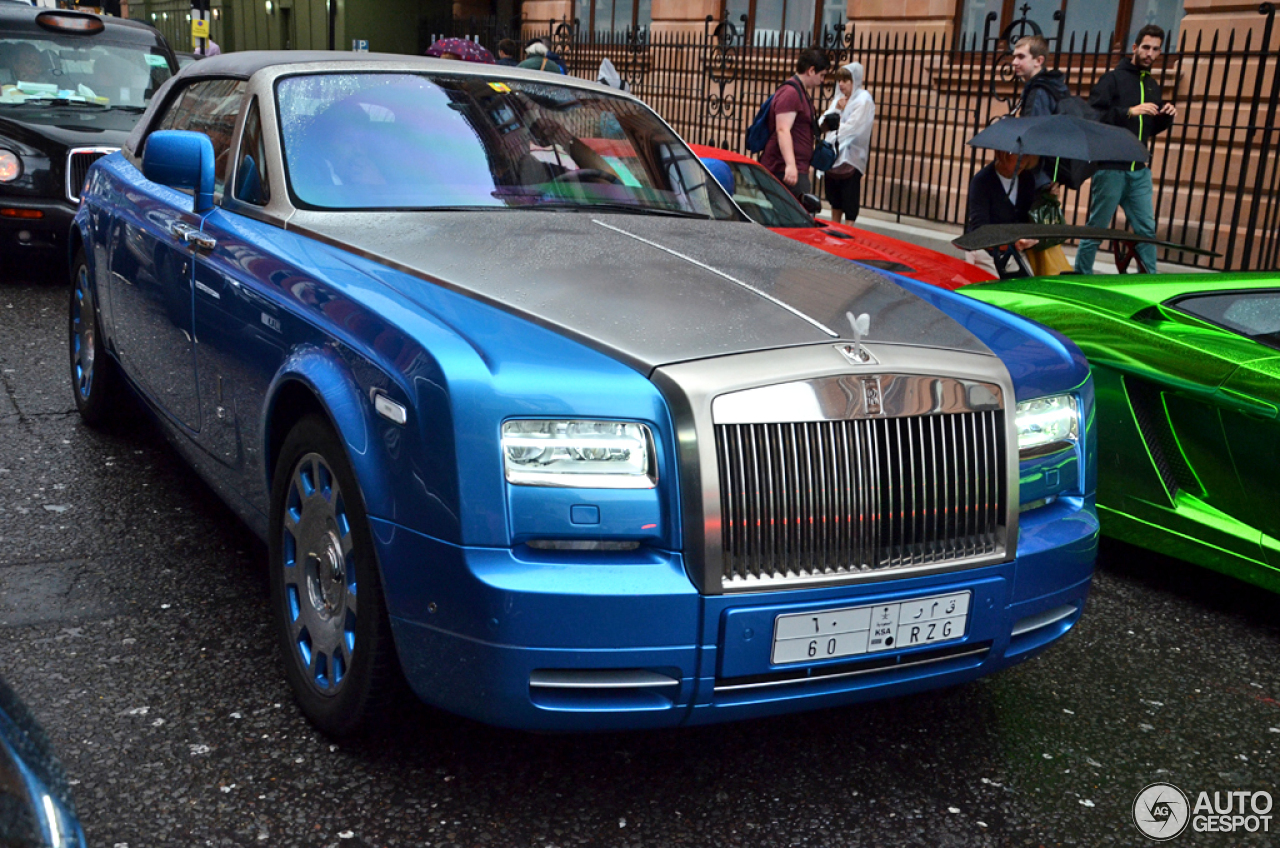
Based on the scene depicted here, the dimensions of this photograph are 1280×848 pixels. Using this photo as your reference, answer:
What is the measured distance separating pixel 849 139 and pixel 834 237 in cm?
406

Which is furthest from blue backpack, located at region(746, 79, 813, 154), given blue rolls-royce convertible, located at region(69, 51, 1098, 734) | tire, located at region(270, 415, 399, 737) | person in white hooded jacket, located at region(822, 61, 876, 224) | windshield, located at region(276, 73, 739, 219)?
tire, located at region(270, 415, 399, 737)

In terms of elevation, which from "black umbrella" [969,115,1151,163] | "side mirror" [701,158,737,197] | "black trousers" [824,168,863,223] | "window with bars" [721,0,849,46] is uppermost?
"window with bars" [721,0,849,46]

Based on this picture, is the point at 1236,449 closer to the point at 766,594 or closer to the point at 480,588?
the point at 766,594

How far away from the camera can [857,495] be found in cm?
273

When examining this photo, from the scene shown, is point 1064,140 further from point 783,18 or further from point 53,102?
point 783,18

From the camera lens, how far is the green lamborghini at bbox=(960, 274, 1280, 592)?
13.1 ft

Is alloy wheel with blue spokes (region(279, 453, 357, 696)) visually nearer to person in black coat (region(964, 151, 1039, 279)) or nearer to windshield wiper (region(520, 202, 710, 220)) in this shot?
windshield wiper (region(520, 202, 710, 220))

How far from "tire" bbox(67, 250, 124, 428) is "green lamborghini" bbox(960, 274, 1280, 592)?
3.74 meters

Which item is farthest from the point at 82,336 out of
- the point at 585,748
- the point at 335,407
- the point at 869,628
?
the point at 869,628

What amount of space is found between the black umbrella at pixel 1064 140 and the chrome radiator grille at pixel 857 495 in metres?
4.85

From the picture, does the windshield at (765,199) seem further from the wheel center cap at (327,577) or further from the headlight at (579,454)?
the headlight at (579,454)

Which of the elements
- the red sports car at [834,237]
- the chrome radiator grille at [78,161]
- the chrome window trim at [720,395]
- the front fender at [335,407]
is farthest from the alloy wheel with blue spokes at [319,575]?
the chrome radiator grille at [78,161]

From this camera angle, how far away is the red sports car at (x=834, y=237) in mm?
7188

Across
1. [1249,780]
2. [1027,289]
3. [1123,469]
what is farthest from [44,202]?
[1249,780]
